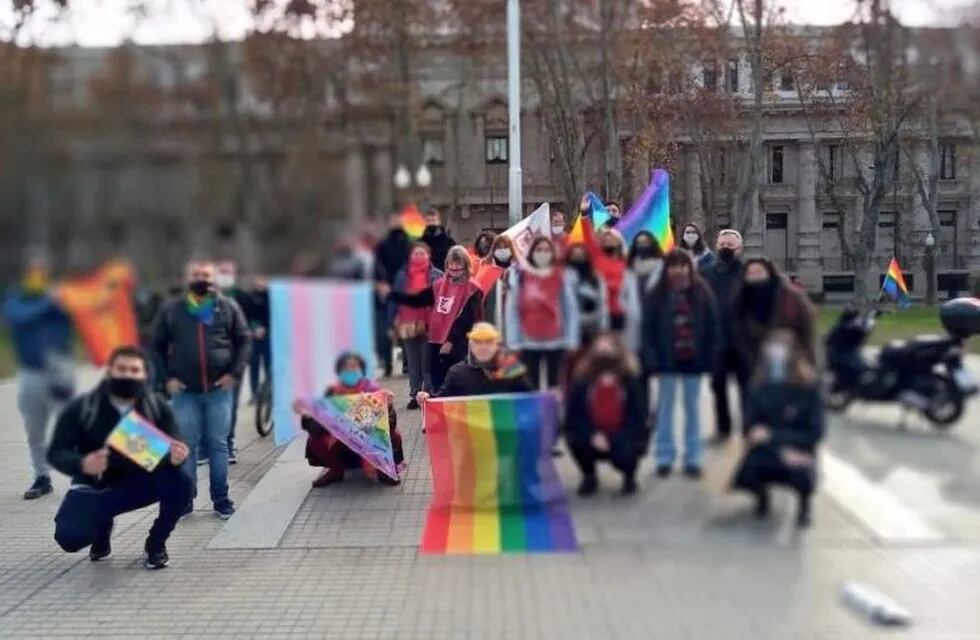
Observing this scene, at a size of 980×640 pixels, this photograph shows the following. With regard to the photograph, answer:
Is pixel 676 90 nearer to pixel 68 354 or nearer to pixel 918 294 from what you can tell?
pixel 918 294

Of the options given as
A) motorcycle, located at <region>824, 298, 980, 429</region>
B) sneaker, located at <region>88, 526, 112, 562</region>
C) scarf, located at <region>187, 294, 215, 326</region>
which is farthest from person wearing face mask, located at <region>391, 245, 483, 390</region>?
sneaker, located at <region>88, 526, 112, 562</region>

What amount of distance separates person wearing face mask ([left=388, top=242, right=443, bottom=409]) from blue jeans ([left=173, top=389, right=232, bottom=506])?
107cm

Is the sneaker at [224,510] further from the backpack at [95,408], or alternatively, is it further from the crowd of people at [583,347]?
the backpack at [95,408]

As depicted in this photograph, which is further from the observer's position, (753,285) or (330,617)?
(330,617)

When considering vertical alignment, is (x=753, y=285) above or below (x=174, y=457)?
above

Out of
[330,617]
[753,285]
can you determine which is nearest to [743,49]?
[753,285]

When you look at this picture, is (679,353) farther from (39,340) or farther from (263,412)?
(263,412)

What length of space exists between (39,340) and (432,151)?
189 centimetres

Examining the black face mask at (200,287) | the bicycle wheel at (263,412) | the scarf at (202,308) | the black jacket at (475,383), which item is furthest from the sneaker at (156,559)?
the black face mask at (200,287)

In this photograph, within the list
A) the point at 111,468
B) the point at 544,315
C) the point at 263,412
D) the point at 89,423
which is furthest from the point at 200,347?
the point at 263,412

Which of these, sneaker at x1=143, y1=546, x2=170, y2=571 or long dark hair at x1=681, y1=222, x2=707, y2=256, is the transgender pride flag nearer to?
long dark hair at x1=681, y1=222, x2=707, y2=256

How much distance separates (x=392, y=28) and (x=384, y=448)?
4672 mm

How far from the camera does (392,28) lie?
4852 mm

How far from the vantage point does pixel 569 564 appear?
6109mm
